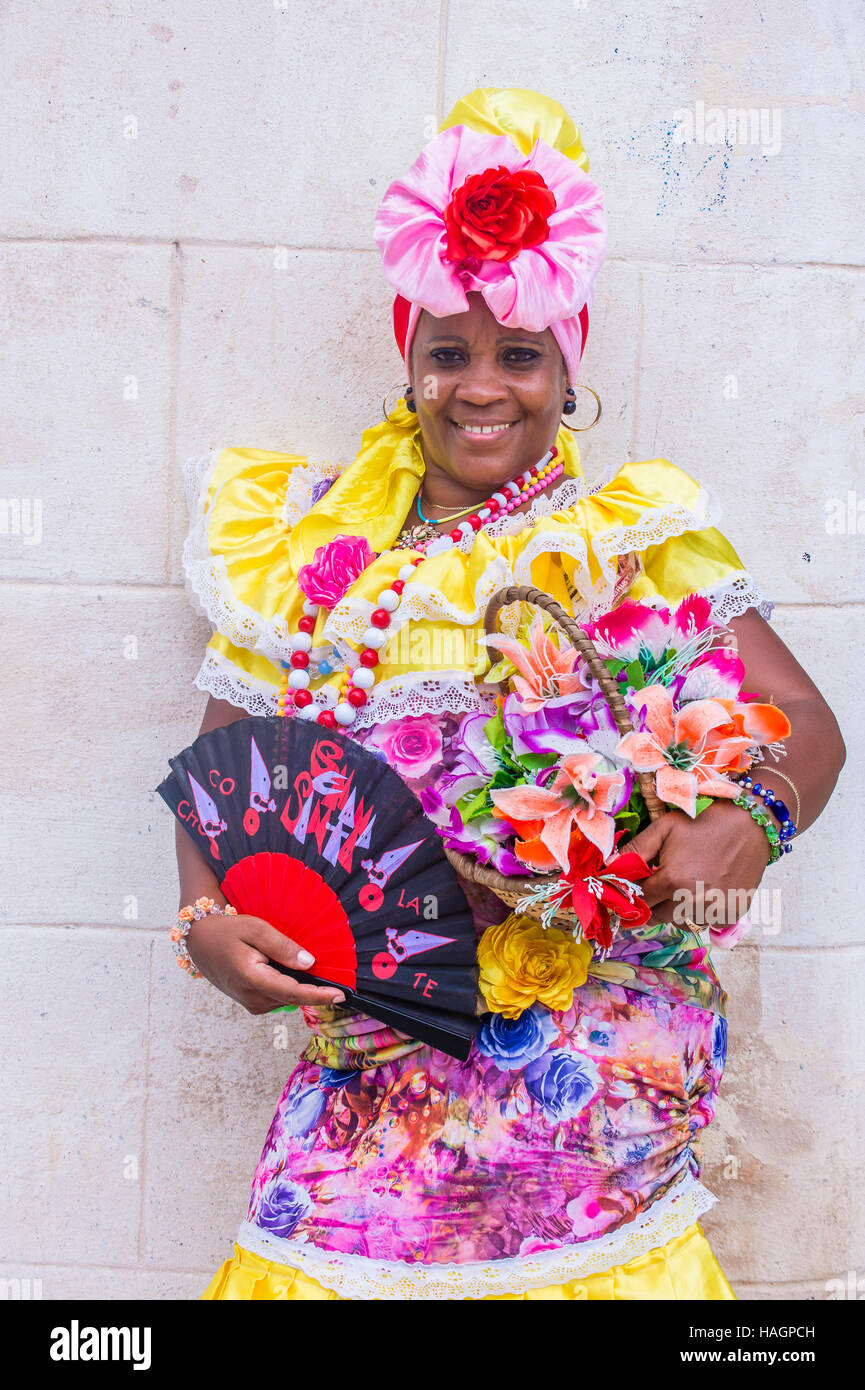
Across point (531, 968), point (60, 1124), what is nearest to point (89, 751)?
point (60, 1124)

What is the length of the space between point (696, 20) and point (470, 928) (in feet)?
7.35

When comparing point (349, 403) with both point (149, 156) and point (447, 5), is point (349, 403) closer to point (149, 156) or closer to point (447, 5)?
point (149, 156)

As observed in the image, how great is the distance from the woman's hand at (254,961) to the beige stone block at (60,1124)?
2.79 feet

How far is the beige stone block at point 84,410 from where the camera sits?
290 cm

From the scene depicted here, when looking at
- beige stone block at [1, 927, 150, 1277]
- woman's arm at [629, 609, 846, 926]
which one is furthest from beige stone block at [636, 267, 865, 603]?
beige stone block at [1, 927, 150, 1277]

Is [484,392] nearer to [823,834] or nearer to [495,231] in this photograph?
[495,231]

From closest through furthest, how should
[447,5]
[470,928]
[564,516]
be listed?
[470,928] < [564,516] < [447,5]

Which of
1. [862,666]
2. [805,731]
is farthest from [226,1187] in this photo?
[862,666]

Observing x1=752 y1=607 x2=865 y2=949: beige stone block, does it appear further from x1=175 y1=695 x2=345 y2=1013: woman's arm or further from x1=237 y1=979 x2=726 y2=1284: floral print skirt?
x1=175 y1=695 x2=345 y2=1013: woman's arm

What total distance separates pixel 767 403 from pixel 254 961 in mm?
1807

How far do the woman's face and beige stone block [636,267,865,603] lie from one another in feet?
1.88

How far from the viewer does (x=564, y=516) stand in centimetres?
220

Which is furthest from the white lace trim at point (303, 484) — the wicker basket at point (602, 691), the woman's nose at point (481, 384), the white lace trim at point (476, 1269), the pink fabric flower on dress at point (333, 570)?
the white lace trim at point (476, 1269)

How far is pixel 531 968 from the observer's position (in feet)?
6.62
